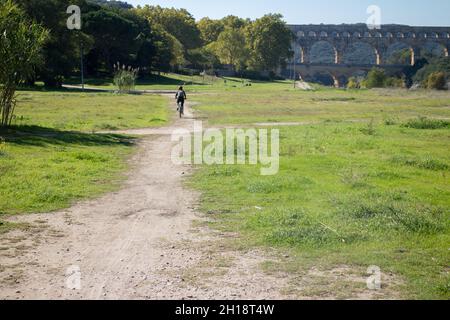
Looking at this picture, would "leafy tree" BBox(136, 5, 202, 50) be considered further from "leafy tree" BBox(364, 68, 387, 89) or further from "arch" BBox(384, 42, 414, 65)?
"arch" BBox(384, 42, 414, 65)

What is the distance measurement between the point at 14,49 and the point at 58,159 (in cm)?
673

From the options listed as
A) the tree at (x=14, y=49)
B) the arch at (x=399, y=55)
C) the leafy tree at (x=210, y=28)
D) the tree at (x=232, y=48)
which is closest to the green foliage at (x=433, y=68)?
the arch at (x=399, y=55)

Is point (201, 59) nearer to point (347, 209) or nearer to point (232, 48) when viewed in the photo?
point (232, 48)

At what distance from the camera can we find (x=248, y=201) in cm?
1096

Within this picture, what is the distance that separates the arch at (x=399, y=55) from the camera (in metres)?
156

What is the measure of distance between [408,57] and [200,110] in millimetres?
136786

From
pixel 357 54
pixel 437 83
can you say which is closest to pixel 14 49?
pixel 437 83

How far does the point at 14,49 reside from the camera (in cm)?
1959

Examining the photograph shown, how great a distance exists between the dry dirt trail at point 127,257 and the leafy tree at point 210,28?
12627 centimetres

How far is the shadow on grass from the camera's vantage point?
60.0 ft

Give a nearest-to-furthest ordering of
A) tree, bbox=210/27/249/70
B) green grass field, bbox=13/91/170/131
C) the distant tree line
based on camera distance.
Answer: green grass field, bbox=13/91/170/131 → the distant tree line → tree, bbox=210/27/249/70

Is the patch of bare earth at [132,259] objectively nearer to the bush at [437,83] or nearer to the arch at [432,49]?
the bush at [437,83]

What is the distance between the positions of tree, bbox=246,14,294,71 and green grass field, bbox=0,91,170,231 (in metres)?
89.5

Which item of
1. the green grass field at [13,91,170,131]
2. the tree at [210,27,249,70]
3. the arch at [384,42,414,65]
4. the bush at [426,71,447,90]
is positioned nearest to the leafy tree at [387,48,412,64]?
the arch at [384,42,414,65]
